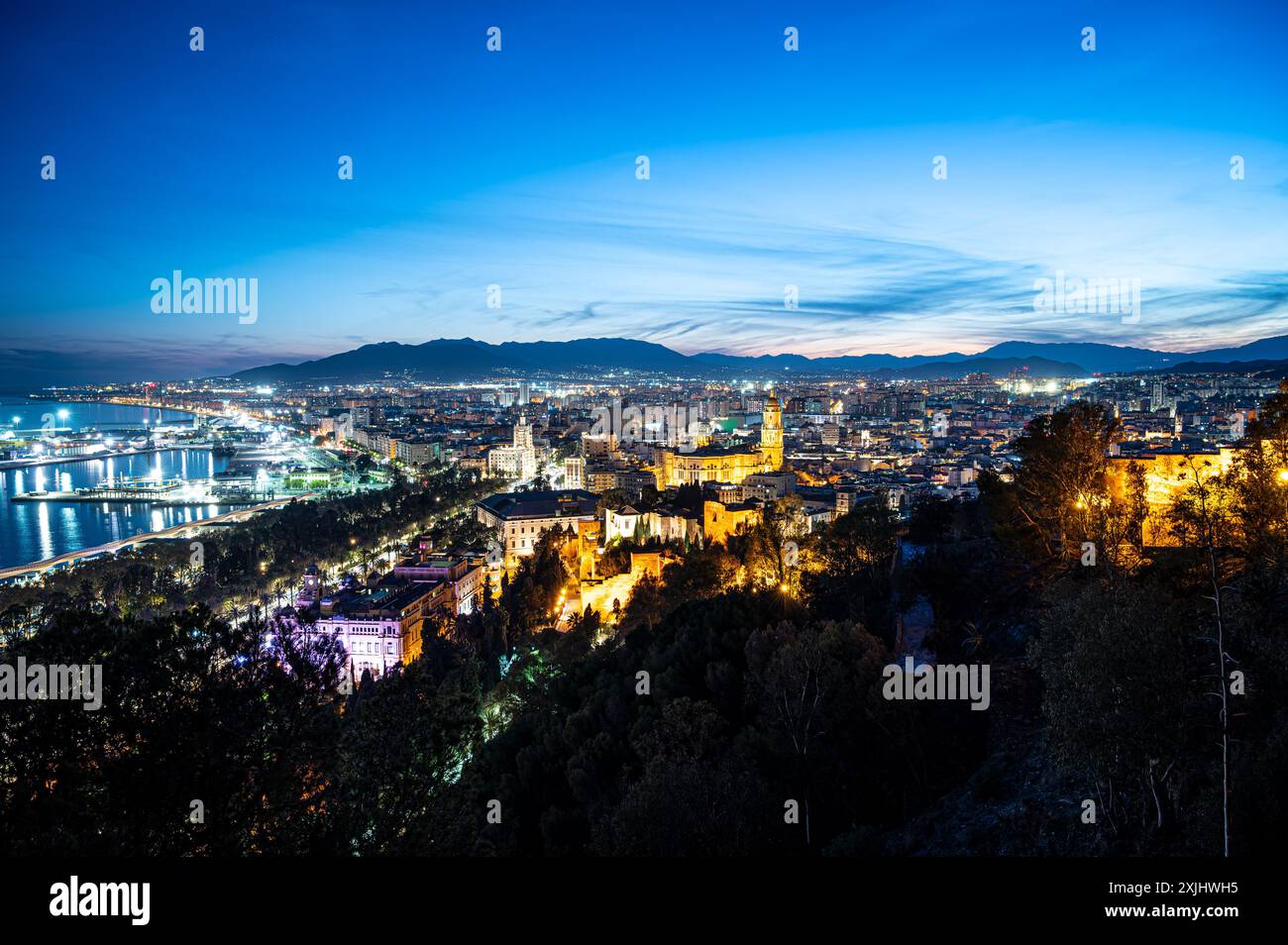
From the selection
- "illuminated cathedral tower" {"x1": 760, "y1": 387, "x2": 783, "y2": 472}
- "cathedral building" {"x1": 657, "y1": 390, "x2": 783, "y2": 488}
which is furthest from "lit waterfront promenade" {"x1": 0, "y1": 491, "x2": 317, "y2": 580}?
"illuminated cathedral tower" {"x1": 760, "y1": 387, "x2": 783, "y2": 472}

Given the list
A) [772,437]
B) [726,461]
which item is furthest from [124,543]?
[772,437]

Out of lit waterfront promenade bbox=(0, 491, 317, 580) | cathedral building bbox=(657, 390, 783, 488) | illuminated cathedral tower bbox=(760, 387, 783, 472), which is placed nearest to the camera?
lit waterfront promenade bbox=(0, 491, 317, 580)

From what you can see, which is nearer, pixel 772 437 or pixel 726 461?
pixel 726 461

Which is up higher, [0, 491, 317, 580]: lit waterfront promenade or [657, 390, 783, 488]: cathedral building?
[657, 390, 783, 488]: cathedral building

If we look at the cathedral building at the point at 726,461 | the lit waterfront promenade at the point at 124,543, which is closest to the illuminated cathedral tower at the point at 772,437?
the cathedral building at the point at 726,461

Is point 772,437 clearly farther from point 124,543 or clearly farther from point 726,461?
point 124,543

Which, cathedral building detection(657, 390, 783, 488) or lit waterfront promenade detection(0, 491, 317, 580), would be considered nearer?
lit waterfront promenade detection(0, 491, 317, 580)

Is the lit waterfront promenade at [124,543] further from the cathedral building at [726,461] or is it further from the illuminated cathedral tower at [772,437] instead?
the illuminated cathedral tower at [772,437]

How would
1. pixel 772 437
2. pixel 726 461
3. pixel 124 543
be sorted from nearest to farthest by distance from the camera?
pixel 124 543, pixel 726 461, pixel 772 437

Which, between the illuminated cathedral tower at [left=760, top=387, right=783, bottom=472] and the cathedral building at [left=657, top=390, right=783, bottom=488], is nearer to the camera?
the cathedral building at [left=657, top=390, right=783, bottom=488]

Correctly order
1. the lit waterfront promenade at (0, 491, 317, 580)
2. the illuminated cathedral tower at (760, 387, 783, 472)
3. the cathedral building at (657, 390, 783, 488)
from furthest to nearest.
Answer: the illuminated cathedral tower at (760, 387, 783, 472)
the cathedral building at (657, 390, 783, 488)
the lit waterfront promenade at (0, 491, 317, 580)

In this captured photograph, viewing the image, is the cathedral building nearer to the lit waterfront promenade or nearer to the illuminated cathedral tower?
the illuminated cathedral tower
